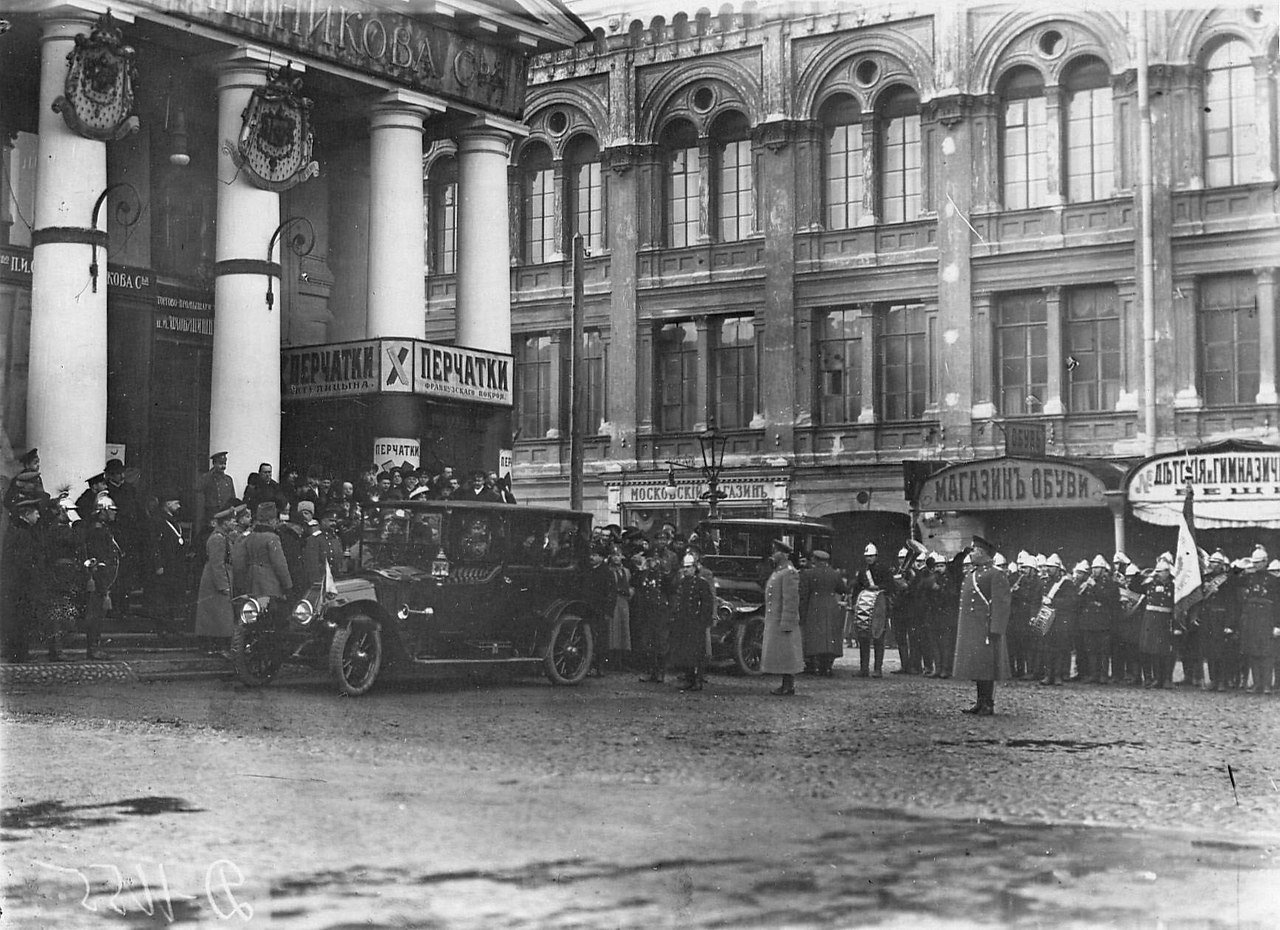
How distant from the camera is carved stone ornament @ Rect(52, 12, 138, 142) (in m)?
21.6

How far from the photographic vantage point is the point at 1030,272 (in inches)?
1282

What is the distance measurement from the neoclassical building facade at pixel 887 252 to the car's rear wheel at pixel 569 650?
10.2 m

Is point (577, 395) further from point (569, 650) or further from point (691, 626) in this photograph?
point (569, 650)

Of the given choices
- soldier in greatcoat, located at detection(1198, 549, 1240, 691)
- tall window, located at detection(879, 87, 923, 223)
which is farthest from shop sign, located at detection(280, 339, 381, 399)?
tall window, located at detection(879, 87, 923, 223)

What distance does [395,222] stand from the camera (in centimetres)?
2639

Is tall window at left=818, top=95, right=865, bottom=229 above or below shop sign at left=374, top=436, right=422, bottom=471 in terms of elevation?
above

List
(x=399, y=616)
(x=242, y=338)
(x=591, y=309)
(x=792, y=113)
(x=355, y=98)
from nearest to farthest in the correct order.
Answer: (x=399, y=616), (x=242, y=338), (x=355, y=98), (x=792, y=113), (x=591, y=309)

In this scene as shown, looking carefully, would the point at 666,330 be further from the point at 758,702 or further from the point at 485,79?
the point at 758,702

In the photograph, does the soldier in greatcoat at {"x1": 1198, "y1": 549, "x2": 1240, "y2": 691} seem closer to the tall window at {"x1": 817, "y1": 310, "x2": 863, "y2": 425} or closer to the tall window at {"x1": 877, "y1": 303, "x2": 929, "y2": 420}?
the tall window at {"x1": 877, "y1": 303, "x2": 929, "y2": 420}

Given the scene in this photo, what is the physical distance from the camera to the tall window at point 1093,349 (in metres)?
31.4

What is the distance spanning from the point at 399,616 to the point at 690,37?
22785 mm

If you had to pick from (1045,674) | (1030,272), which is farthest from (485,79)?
(1045,674)

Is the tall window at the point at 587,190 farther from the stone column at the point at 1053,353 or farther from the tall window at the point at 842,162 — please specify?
the stone column at the point at 1053,353

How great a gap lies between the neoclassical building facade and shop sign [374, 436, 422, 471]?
9.22 m
